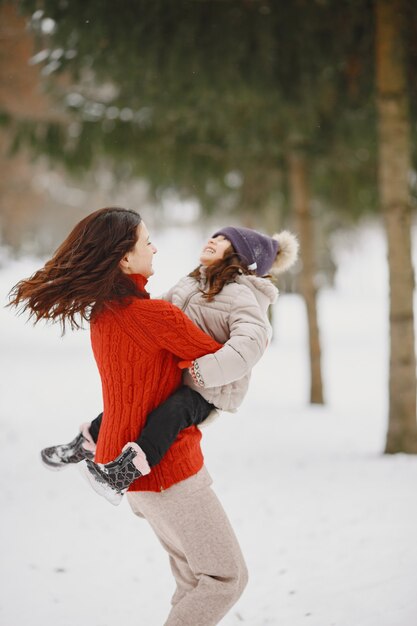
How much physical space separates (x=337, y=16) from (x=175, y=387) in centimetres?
517

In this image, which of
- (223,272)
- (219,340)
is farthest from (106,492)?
(223,272)

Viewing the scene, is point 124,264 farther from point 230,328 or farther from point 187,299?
point 230,328

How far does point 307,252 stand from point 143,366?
6992mm

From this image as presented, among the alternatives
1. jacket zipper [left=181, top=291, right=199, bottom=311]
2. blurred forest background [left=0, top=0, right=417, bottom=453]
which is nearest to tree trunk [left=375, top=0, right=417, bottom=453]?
blurred forest background [left=0, top=0, right=417, bottom=453]

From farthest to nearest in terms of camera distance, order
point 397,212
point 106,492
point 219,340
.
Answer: point 397,212
point 219,340
point 106,492

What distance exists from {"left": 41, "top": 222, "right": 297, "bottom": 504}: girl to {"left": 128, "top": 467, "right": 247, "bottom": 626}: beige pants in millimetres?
179

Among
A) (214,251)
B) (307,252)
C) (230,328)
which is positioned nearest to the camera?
(230,328)

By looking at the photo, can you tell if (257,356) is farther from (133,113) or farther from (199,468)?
(133,113)

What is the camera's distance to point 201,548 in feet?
6.75

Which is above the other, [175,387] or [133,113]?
[133,113]

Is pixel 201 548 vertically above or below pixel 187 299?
below

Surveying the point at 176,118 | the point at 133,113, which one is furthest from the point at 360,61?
the point at 133,113

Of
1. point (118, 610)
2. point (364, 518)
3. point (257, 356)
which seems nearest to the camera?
point (257, 356)

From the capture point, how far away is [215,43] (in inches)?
228
